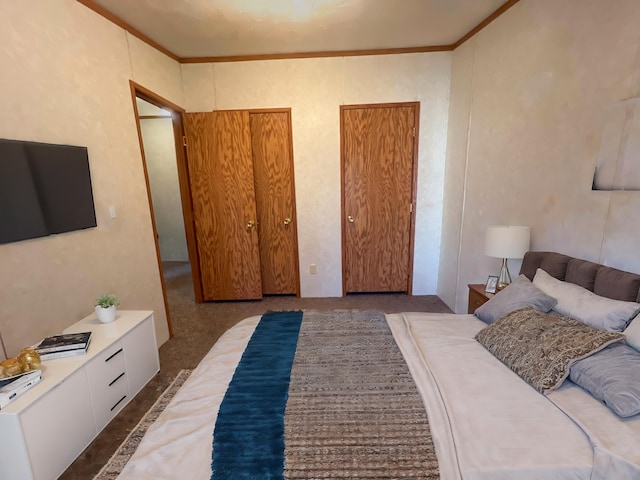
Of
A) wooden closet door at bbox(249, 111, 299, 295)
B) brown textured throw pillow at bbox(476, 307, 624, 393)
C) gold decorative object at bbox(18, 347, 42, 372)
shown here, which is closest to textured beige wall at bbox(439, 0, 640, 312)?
brown textured throw pillow at bbox(476, 307, 624, 393)

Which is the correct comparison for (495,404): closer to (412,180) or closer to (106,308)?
(106,308)

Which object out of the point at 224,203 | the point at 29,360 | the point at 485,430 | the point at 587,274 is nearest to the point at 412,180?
the point at 587,274

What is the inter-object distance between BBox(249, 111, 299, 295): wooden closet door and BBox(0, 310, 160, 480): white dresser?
5.62 feet

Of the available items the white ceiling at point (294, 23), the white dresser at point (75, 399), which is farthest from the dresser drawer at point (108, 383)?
the white ceiling at point (294, 23)

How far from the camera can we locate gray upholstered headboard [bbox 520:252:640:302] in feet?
4.46

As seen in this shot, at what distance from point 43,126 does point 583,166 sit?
314cm

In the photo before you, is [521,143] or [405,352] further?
[521,143]

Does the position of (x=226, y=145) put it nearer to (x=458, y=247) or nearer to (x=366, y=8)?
(x=366, y=8)

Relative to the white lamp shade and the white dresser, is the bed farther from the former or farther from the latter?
the white dresser

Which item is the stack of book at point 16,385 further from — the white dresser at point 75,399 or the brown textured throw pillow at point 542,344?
the brown textured throw pillow at point 542,344

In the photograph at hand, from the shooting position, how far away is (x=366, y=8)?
7.62 ft

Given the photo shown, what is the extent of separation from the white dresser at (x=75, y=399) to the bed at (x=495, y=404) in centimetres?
68

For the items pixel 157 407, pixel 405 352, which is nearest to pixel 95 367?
pixel 157 407

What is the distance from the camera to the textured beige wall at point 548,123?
4.95 feet
